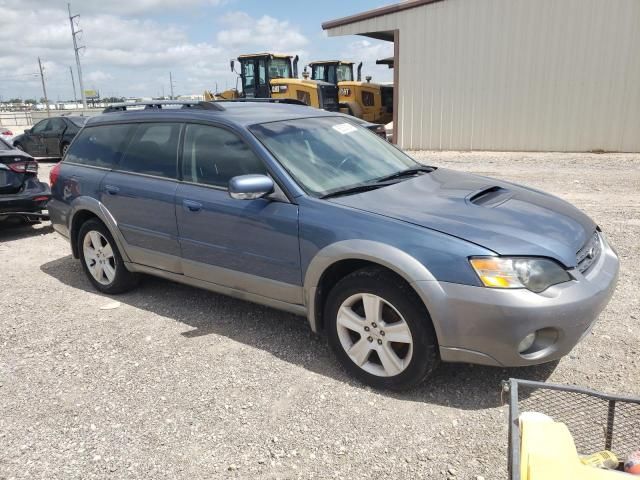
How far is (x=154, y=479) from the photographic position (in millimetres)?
2537

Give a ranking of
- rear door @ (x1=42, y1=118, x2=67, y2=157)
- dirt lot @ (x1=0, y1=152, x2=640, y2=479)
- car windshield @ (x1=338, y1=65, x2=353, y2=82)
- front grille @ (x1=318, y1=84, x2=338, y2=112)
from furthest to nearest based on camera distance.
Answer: car windshield @ (x1=338, y1=65, x2=353, y2=82)
front grille @ (x1=318, y1=84, x2=338, y2=112)
rear door @ (x1=42, y1=118, x2=67, y2=157)
dirt lot @ (x1=0, y1=152, x2=640, y2=479)

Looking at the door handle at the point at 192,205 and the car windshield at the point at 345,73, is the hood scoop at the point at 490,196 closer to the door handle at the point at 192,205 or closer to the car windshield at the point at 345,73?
the door handle at the point at 192,205

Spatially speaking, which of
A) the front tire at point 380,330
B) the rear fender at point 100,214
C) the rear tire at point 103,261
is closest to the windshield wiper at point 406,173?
the front tire at point 380,330

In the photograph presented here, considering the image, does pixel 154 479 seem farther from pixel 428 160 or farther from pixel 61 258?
pixel 428 160

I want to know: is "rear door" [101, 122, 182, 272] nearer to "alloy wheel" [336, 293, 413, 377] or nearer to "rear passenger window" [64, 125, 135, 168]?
"rear passenger window" [64, 125, 135, 168]

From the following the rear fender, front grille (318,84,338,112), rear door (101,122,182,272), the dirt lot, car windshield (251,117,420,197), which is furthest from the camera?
front grille (318,84,338,112)

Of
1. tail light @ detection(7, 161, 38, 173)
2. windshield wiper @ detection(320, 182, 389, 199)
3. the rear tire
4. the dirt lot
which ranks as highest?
windshield wiper @ detection(320, 182, 389, 199)

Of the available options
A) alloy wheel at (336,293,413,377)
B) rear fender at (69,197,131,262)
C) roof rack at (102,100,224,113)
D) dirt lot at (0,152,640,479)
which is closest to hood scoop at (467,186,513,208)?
alloy wheel at (336,293,413,377)

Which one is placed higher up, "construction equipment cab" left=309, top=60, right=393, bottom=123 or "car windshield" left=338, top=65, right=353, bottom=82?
"car windshield" left=338, top=65, right=353, bottom=82

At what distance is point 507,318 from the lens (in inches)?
105

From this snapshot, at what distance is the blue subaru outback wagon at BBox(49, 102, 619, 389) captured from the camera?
2.77 metres

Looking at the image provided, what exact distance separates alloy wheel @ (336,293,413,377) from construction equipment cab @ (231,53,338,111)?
47.0 feet

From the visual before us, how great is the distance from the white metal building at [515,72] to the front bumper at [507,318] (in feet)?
42.7

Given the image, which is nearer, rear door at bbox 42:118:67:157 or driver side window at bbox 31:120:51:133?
rear door at bbox 42:118:67:157
